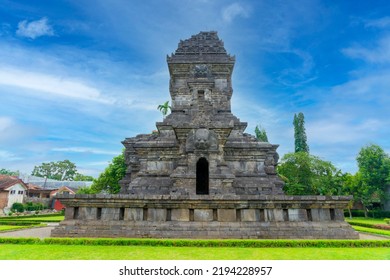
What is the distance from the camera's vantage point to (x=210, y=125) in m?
17.4

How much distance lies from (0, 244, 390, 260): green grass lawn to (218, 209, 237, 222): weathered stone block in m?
2.43

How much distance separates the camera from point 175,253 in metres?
9.40

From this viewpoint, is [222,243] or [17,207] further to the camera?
[17,207]

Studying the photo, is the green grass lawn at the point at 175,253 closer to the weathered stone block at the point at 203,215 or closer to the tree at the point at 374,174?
the weathered stone block at the point at 203,215

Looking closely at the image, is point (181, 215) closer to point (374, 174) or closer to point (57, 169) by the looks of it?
point (374, 174)

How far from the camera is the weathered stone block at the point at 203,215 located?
41.6 ft

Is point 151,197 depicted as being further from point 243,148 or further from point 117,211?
point 243,148

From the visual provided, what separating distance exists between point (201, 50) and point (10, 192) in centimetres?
4836

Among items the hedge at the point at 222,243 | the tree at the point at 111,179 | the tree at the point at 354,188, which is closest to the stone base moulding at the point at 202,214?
the hedge at the point at 222,243

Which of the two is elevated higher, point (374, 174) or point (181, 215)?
point (374, 174)

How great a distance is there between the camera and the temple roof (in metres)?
24.7

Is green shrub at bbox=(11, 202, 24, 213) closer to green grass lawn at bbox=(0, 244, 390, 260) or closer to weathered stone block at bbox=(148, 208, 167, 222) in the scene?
green grass lawn at bbox=(0, 244, 390, 260)

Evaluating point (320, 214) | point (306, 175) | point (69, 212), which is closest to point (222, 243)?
point (320, 214)

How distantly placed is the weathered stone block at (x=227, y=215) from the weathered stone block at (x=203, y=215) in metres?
0.43
